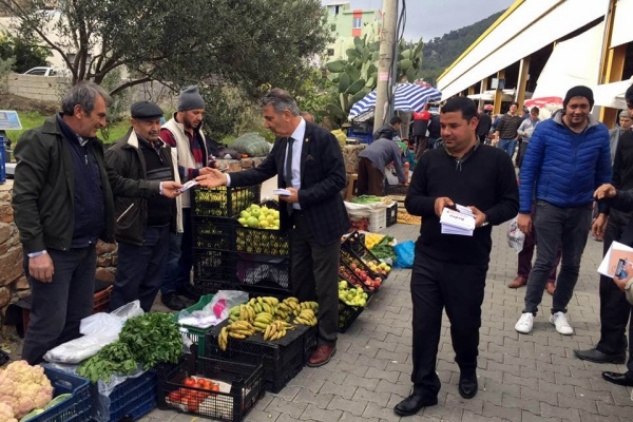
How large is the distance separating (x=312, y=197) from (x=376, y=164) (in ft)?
19.5

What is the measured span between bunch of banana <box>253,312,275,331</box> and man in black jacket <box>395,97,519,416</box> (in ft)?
3.95

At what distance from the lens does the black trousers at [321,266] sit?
4332mm

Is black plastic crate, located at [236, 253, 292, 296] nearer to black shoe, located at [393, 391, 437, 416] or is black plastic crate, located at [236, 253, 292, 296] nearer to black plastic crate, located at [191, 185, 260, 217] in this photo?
black plastic crate, located at [191, 185, 260, 217]

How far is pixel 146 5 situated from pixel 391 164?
530 cm

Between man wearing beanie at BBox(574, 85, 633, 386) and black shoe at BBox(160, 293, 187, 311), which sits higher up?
man wearing beanie at BBox(574, 85, 633, 386)

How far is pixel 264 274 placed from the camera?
517 cm

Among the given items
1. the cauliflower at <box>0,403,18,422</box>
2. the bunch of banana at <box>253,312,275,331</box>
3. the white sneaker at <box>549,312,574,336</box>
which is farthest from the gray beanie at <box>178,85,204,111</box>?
the white sneaker at <box>549,312,574,336</box>

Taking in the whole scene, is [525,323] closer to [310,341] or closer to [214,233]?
[310,341]

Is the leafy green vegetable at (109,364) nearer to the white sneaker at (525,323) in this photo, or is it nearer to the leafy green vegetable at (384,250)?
the white sneaker at (525,323)

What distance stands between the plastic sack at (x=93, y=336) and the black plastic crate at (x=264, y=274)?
1256 mm

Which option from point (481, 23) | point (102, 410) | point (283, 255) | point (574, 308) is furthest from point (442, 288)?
point (481, 23)

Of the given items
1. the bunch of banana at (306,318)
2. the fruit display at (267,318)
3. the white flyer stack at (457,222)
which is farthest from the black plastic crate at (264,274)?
the white flyer stack at (457,222)

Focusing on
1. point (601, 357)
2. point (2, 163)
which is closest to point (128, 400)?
point (2, 163)

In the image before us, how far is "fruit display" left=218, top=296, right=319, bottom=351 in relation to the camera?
4109mm
